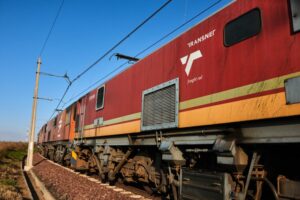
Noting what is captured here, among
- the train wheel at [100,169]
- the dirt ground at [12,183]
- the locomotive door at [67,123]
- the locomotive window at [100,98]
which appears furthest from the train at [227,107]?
the locomotive door at [67,123]

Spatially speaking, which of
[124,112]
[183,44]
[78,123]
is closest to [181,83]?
[183,44]

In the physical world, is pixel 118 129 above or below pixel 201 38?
below

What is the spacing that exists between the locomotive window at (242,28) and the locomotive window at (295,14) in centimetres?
61

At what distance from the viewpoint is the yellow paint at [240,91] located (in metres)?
4.00

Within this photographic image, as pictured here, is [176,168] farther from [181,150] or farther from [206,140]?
[206,140]

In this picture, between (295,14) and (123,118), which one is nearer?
(295,14)

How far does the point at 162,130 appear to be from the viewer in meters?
6.78

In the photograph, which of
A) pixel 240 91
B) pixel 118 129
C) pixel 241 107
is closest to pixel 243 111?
pixel 241 107

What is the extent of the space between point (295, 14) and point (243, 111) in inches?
58.2

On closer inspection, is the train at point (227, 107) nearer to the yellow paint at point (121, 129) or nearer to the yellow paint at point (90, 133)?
the yellow paint at point (121, 129)

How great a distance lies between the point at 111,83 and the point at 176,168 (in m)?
5.41

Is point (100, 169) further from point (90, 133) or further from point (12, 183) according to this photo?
point (12, 183)

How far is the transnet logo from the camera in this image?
5801mm

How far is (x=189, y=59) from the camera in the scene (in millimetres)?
6051
